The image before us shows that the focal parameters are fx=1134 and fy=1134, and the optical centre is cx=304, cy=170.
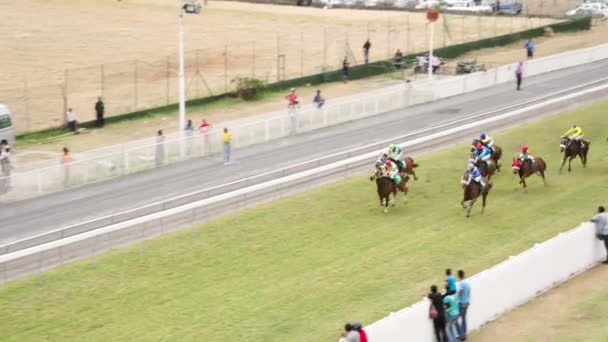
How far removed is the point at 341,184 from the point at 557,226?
276 inches

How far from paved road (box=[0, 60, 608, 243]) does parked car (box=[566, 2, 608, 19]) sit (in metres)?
28.9

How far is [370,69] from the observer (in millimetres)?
55125

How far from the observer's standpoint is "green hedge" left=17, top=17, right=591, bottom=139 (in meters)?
44.4

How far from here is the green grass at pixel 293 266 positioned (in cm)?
2053

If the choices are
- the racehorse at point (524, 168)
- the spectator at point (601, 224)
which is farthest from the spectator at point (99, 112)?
the spectator at point (601, 224)

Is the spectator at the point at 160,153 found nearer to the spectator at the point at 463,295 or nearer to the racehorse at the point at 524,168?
the racehorse at the point at 524,168

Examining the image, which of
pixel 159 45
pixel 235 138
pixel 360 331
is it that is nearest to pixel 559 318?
pixel 360 331

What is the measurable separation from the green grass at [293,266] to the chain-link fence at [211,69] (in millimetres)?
17263

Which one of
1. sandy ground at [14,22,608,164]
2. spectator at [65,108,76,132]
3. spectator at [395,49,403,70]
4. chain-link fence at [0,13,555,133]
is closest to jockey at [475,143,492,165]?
sandy ground at [14,22,608,164]

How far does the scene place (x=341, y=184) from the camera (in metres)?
32.1

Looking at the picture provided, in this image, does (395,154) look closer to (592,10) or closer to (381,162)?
(381,162)

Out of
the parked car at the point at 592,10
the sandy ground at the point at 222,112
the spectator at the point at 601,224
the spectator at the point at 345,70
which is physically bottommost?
the sandy ground at the point at 222,112

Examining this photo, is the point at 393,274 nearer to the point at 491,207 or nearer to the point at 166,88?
the point at 491,207

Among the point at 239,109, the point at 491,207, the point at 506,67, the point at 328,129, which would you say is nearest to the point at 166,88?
the point at 239,109
